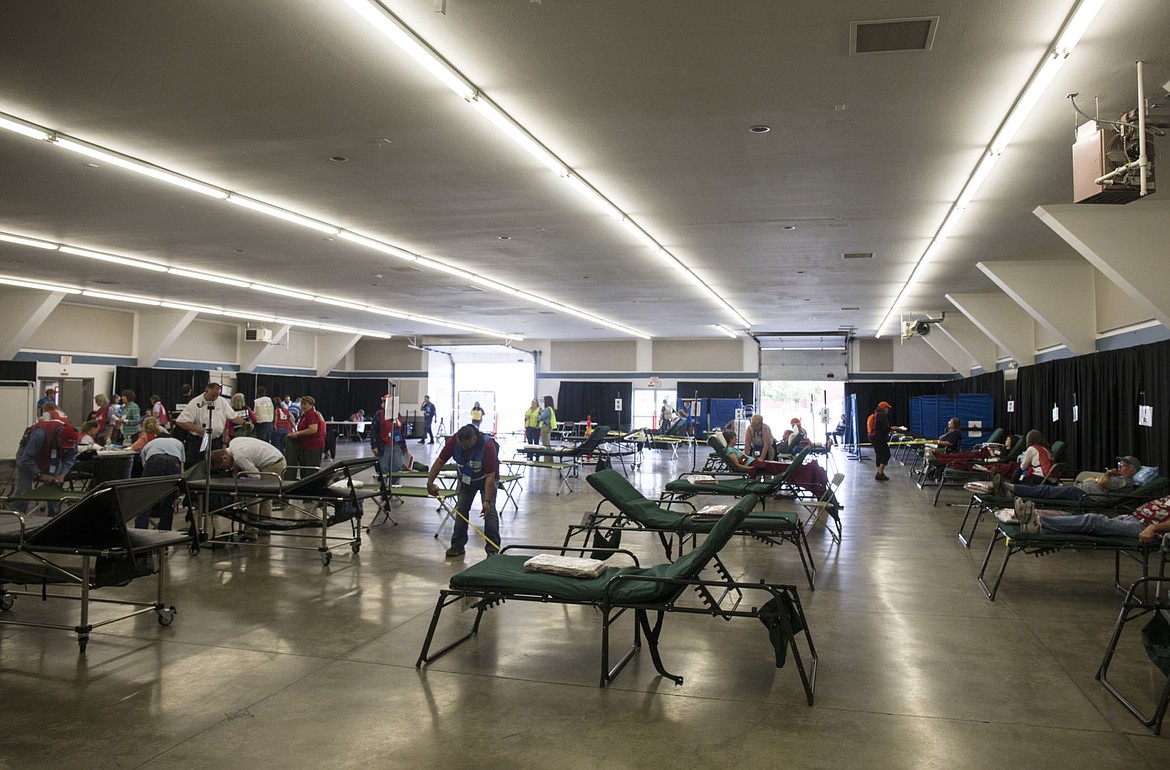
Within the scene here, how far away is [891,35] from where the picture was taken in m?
4.61

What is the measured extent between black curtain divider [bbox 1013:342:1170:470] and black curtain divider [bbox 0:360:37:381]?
19.1 metres

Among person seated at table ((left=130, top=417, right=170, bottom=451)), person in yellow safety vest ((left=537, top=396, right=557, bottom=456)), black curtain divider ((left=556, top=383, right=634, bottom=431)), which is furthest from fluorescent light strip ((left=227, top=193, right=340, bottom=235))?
black curtain divider ((left=556, top=383, right=634, bottom=431))

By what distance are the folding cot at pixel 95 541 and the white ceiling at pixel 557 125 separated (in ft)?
8.69

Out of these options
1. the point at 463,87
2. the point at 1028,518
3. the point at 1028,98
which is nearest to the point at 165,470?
the point at 463,87

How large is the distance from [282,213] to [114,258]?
4.64m

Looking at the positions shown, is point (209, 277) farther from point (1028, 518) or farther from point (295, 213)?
point (1028, 518)

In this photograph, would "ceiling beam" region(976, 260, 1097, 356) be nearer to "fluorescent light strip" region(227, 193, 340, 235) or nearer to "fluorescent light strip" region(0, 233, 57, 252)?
"fluorescent light strip" region(227, 193, 340, 235)

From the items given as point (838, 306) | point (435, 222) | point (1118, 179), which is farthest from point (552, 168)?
point (838, 306)

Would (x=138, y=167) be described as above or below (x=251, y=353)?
above

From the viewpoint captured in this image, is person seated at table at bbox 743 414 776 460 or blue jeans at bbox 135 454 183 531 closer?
blue jeans at bbox 135 454 183 531

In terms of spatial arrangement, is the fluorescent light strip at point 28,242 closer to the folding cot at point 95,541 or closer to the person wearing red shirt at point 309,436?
the person wearing red shirt at point 309,436

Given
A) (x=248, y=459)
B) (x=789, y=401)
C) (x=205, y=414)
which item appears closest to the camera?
(x=248, y=459)

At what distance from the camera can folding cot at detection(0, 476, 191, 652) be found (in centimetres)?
421

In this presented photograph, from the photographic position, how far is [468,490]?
680cm
